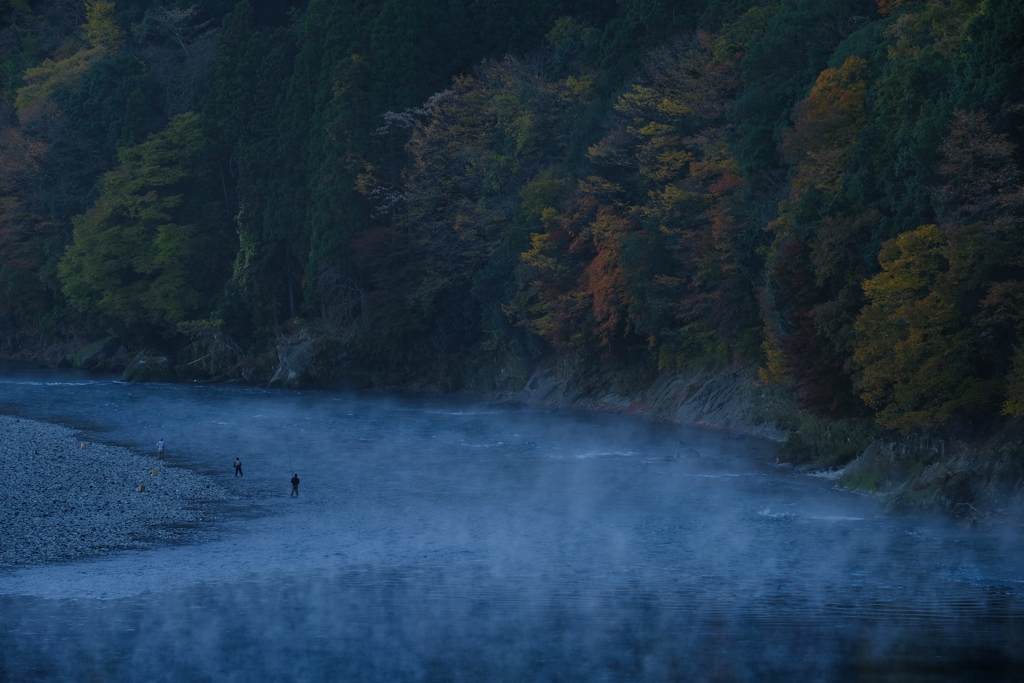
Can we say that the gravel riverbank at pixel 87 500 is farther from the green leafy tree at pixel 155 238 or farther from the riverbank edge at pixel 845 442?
the green leafy tree at pixel 155 238

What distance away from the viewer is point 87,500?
33.0 metres

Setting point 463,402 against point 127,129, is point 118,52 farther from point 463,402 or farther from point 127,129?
point 463,402

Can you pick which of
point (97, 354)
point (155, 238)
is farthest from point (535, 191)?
point (97, 354)

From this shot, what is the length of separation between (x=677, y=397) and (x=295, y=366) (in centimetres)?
2388

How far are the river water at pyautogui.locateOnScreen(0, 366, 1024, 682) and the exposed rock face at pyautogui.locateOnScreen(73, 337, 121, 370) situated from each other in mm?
39771

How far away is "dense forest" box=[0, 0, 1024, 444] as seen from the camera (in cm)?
3312

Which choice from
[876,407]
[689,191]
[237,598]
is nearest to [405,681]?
[237,598]

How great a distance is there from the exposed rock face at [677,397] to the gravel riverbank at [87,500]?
64.1 feet

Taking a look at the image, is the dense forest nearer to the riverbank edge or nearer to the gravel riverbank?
the riverbank edge

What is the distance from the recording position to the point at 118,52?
91.1 m

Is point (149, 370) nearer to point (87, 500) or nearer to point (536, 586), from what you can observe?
point (87, 500)

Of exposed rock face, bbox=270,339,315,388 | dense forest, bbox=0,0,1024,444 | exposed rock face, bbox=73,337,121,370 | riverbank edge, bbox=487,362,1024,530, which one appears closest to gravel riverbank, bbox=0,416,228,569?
riverbank edge, bbox=487,362,1024,530

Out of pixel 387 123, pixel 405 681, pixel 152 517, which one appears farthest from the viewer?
pixel 387 123

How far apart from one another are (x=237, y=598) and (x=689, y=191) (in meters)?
31.5
